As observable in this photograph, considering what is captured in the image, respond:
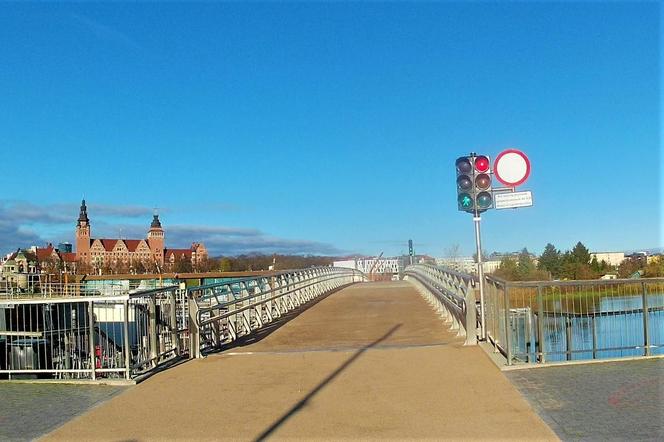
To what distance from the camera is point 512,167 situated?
11391 mm

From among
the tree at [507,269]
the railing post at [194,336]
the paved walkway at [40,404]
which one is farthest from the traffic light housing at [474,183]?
the paved walkway at [40,404]

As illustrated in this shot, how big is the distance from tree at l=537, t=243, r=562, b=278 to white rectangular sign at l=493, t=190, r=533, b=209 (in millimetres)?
2709

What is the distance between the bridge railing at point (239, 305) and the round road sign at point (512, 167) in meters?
5.76

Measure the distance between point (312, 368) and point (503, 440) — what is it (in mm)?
4252

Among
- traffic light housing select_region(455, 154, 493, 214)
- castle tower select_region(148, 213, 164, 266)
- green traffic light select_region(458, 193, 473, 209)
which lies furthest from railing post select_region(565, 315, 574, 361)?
castle tower select_region(148, 213, 164, 266)

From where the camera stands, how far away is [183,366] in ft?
34.2

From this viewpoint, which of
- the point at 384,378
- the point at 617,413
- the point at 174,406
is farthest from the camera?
the point at 384,378

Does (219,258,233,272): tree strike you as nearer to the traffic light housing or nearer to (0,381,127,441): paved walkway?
the traffic light housing

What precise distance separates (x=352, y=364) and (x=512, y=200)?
13.9ft

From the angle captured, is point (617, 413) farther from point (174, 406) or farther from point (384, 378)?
point (174, 406)

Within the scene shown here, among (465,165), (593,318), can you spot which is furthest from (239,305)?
(593,318)

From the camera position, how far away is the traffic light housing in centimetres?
1203

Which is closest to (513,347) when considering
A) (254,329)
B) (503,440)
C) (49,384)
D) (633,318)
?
(633,318)

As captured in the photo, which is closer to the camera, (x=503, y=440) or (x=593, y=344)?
(x=503, y=440)
